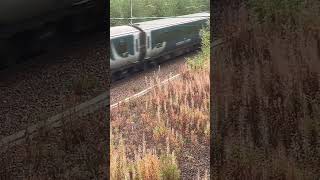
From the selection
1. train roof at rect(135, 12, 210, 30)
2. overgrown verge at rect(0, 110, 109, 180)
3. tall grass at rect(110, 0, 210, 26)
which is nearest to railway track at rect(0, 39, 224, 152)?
overgrown verge at rect(0, 110, 109, 180)

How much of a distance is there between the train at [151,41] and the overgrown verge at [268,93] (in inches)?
60.0

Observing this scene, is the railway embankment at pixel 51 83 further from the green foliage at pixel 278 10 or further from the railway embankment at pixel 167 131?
the green foliage at pixel 278 10

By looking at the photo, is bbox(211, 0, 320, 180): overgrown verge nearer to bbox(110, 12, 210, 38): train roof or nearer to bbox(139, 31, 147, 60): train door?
bbox(110, 12, 210, 38): train roof

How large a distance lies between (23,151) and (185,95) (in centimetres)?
221

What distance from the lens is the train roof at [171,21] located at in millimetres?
7137

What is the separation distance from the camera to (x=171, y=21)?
748 centimetres

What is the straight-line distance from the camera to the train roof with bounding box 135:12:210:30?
7.14 meters

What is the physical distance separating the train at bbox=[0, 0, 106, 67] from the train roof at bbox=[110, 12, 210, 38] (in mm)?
1840

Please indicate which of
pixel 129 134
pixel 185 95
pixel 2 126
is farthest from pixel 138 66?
pixel 2 126

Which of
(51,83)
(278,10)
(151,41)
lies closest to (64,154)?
(51,83)

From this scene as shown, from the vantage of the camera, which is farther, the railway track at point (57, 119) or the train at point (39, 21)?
the train at point (39, 21)

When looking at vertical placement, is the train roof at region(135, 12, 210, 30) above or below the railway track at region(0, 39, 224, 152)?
above

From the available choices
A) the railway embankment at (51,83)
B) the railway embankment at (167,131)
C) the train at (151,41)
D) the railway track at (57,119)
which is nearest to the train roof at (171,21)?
the train at (151,41)

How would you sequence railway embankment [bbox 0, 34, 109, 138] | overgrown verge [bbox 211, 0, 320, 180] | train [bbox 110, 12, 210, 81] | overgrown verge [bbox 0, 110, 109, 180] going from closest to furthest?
1. overgrown verge [bbox 0, 110, 109, 180]
2. overgrown verge [bbox 211, 0, 320, 180]
3. railway embankment [bbox 0, 34, 109, 138]
4. train [bbox 110, 12, 210, 81]
